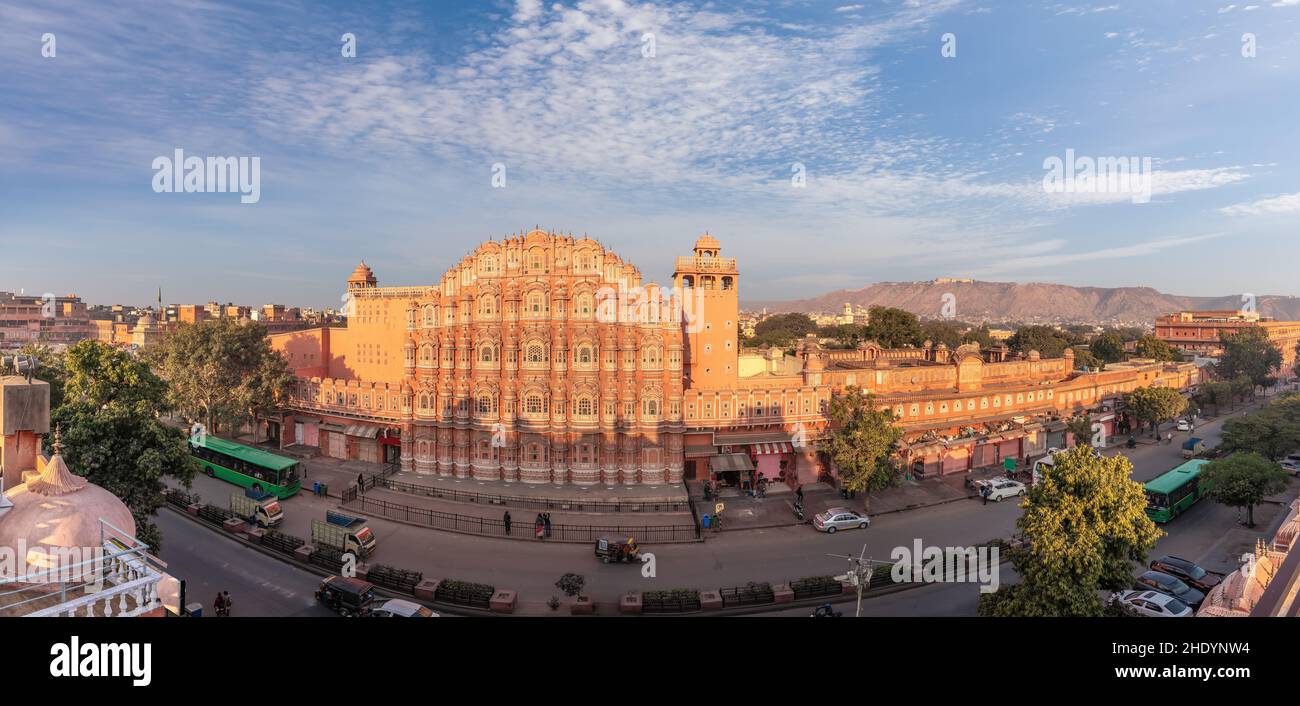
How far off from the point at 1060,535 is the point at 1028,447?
1252 inches

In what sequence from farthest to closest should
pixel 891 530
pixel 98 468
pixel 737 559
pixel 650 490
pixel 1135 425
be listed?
pixel 1135 425 < pixel 650 490 < pixel 891 530 < pixel 737 559 < pixel 98 468

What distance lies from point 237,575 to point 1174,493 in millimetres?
47471

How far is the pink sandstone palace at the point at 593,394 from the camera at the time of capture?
37531mm

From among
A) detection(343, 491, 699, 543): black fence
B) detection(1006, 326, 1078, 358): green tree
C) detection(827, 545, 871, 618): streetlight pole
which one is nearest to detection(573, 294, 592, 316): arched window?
detection(343, 491, 699, 543): black fence

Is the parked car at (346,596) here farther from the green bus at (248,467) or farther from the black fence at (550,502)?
the green bus at (248,467)

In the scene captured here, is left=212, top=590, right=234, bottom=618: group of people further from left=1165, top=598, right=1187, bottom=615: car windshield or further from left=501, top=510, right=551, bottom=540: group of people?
left=1165, top=598, right=1187, bottom=615: car windshield

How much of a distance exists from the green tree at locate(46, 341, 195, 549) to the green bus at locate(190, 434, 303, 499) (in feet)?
36.0

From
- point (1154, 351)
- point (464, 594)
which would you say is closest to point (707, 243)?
point (464, 594)

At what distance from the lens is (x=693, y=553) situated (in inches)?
1117

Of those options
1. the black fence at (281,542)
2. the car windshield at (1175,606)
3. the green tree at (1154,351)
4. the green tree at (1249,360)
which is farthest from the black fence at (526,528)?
the green tree at (1154,351)

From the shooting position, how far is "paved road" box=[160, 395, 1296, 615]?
24.3m
